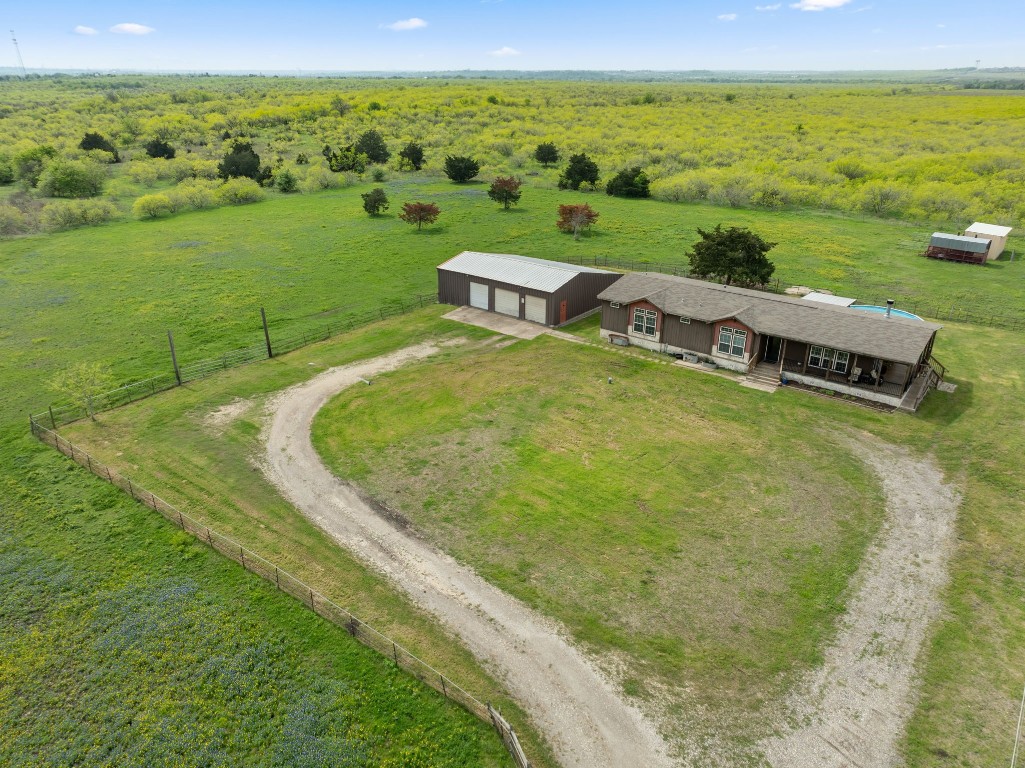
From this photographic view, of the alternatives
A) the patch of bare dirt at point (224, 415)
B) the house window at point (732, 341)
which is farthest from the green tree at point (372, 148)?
the house window at point (732, 341)

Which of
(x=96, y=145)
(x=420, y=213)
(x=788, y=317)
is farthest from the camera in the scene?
(x=96, y=145)

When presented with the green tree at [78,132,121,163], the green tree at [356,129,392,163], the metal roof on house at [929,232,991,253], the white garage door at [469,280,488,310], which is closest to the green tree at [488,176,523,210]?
the white garage door at [469,280,488,310]

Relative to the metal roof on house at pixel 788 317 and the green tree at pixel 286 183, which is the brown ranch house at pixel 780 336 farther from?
the green tree at pixel 286 183

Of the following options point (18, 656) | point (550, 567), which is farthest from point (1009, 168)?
point (18, 656)

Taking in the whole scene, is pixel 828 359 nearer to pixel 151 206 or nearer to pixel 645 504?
pixel 645 504

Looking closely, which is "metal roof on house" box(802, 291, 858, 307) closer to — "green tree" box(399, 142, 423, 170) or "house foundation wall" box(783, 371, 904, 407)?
"house foundation wall" box(783, 371, 904, 407)

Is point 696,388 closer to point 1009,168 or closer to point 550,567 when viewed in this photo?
point 550,567

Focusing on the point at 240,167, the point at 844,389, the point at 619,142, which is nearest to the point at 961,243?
→ the point at 844,389
